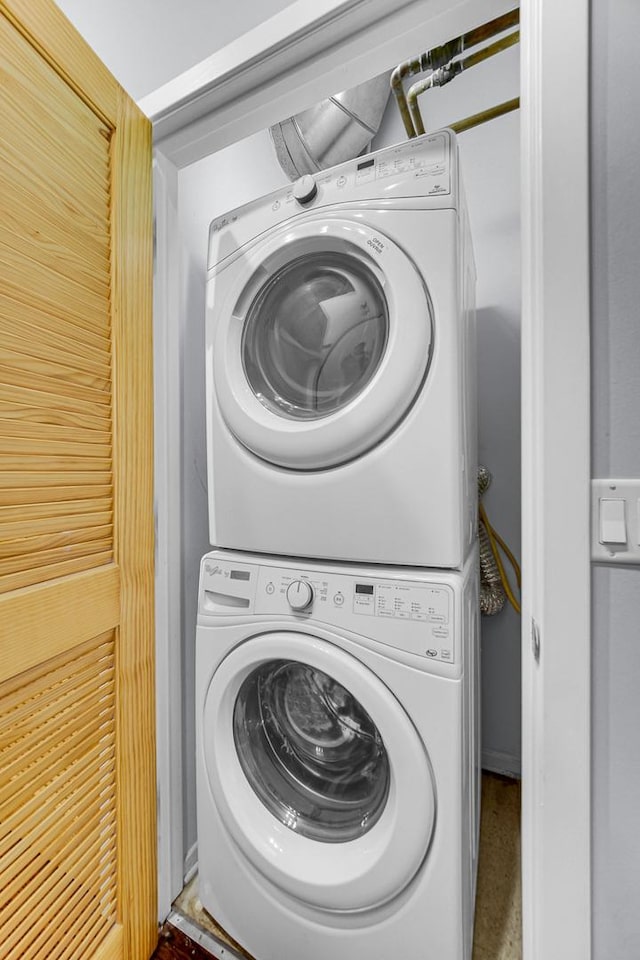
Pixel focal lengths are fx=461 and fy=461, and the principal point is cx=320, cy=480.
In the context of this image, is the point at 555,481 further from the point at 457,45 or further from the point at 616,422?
the point at 457,45

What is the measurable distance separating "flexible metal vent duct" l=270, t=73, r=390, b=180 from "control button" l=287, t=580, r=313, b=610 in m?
1.45

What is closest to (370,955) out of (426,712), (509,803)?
(426,712)

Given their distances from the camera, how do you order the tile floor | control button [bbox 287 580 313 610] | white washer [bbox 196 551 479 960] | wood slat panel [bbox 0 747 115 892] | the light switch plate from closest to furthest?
the light switch plate, wood slat panel [bbox 0 747 115 892], white washer [bbox 196 551 479 960], control button [bbox 287 580 313 610], the tile floor

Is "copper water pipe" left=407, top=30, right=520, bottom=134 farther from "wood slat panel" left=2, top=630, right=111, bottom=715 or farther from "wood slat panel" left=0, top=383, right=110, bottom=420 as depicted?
"wood slat panel" left=2, top=630, right=111, bottom=715

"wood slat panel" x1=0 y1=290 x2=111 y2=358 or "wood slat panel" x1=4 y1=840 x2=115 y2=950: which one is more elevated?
"wood slat panel" x1=0 y1=290 x2=111 y2=358

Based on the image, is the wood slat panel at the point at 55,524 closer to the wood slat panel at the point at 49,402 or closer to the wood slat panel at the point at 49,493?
the wood slat panel at the point at 49,493

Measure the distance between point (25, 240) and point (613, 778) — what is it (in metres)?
1.20

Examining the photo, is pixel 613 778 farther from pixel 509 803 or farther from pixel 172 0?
pixel 172 0

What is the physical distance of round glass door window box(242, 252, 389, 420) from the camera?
97 cm

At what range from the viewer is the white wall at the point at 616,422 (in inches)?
24.1

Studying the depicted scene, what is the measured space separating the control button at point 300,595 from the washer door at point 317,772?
7 centimetres

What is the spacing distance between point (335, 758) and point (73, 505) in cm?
79

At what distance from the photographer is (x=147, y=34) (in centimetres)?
127

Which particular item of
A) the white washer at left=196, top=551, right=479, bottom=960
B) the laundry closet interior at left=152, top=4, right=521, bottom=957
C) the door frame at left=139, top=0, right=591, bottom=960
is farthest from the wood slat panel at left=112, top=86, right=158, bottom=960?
the door frame at left=139, top=0, right=591, bottom=960
